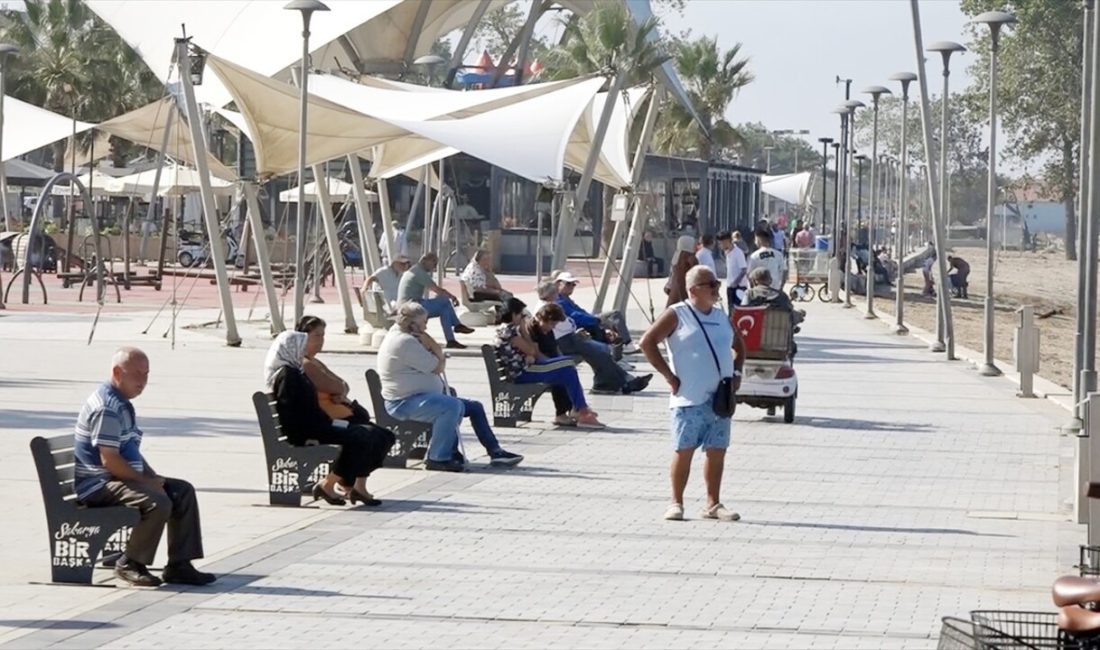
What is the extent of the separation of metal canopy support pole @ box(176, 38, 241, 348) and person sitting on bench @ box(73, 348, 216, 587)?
55.8ft

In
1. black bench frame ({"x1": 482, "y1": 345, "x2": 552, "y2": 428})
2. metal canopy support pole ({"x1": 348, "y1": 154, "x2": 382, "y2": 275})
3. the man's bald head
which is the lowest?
black bench frame ({"x1": 482, "y1": 345, "x2": 552, "y2": 428})

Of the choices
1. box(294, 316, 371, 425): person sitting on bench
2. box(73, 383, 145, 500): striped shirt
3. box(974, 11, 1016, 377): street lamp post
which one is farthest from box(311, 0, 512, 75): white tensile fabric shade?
box(73, 383, 145, 500): striped shirt

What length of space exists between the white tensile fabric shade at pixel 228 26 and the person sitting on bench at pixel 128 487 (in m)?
21.1

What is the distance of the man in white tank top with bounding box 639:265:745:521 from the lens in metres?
12.8

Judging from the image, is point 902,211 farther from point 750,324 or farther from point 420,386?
point 420,386

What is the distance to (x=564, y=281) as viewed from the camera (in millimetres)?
21156

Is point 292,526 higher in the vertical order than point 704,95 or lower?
lower

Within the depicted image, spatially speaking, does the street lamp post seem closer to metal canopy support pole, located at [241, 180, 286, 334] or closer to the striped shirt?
metal canopy support pole, located at [241, 180, 286, 334]

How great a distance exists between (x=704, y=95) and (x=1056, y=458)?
65297 mm

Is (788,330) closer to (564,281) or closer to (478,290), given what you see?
(564,281)

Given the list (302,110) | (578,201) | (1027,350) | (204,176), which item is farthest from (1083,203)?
(204,176)

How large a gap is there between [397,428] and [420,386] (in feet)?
1.24

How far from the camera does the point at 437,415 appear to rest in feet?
49.0

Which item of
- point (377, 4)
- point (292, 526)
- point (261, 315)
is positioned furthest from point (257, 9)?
point (292, 526)
